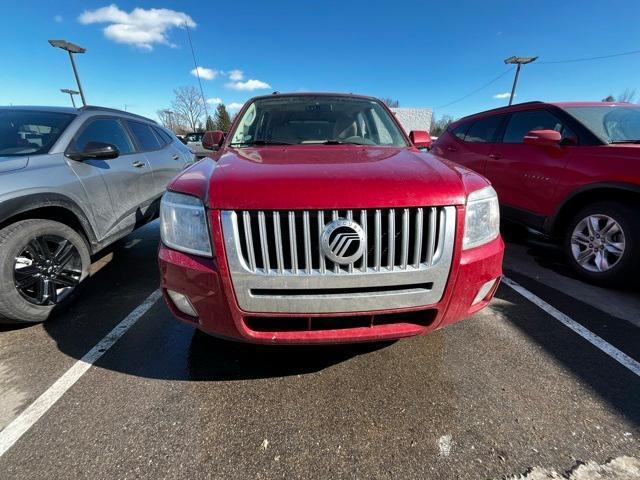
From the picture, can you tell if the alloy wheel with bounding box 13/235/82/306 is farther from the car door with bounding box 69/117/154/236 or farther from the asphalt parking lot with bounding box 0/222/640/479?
the car door with bounding box 69/117/154/236

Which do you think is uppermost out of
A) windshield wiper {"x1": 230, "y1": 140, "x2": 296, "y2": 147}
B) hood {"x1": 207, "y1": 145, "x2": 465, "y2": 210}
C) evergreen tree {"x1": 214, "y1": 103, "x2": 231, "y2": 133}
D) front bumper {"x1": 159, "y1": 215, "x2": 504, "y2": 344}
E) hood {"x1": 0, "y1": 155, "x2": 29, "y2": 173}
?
evergreen tree {"x1": 214, "y1": 103, "x2": 231, "y2": 133}

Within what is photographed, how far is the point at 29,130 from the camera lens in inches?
121

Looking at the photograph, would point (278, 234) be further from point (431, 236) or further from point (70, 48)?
point (70, 48)

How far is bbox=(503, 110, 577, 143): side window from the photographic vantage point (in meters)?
3.76

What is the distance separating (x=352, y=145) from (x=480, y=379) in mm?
1904

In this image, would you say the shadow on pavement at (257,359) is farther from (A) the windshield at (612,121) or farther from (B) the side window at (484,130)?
(B) the side window at (484,130)

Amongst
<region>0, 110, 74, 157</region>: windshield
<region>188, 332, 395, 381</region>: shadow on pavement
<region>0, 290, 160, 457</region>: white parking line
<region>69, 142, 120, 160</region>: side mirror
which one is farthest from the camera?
<region>69, 142, 120, 160</region>: side mirror

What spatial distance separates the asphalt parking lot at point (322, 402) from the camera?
151cm

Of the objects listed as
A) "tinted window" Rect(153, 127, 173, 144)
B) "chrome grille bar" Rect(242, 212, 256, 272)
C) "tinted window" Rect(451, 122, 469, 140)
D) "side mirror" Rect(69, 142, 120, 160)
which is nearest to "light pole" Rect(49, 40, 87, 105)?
"tinted window" Rect(153, 127, 173, 144)

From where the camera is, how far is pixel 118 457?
1.52 meters

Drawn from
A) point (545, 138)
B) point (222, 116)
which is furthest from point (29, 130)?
point (222, 116)

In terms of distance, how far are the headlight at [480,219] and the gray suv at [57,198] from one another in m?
3.08

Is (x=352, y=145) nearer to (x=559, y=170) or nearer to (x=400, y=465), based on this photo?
(x=400, y=465)

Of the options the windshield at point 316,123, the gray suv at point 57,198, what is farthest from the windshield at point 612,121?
the gray suv at point 57,198
